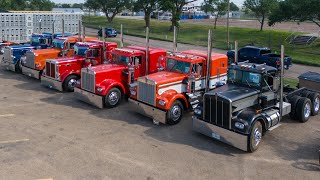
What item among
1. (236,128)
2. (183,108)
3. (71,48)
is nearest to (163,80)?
(183,108)

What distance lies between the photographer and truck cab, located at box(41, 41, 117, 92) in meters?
19.3

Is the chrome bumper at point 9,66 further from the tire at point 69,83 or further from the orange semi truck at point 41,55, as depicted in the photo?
the tire at point 69,83

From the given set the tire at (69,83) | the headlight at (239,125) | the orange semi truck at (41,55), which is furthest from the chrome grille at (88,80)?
the headlight at (239,125)

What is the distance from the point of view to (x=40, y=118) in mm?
15039

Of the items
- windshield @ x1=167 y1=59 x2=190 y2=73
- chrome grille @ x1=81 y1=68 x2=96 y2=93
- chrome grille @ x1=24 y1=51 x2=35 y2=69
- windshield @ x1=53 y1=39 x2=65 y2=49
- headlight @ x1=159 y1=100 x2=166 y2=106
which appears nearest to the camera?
headlight @ x1=159 y1=100 x2=166 y2=106

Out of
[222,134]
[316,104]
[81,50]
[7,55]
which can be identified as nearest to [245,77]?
[222,134]

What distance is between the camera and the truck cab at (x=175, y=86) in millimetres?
14133

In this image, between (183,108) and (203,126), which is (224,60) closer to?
(183,108)

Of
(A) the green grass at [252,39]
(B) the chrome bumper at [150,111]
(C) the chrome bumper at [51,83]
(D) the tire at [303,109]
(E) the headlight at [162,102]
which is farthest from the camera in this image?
(A) the green grass at [252,39]

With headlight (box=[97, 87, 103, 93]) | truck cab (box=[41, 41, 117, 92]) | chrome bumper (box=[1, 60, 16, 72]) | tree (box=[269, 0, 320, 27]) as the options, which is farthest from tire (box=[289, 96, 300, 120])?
tree (box=[269, 0, 320, 27])

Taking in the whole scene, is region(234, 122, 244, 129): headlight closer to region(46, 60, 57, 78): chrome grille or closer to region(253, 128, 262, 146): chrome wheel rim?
region(253, 128, 262, 146): chrome wheel rim

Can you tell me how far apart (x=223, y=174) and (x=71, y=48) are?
15.8 m

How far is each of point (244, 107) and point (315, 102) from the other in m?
5.05

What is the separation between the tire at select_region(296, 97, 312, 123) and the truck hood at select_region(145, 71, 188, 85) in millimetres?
4753
